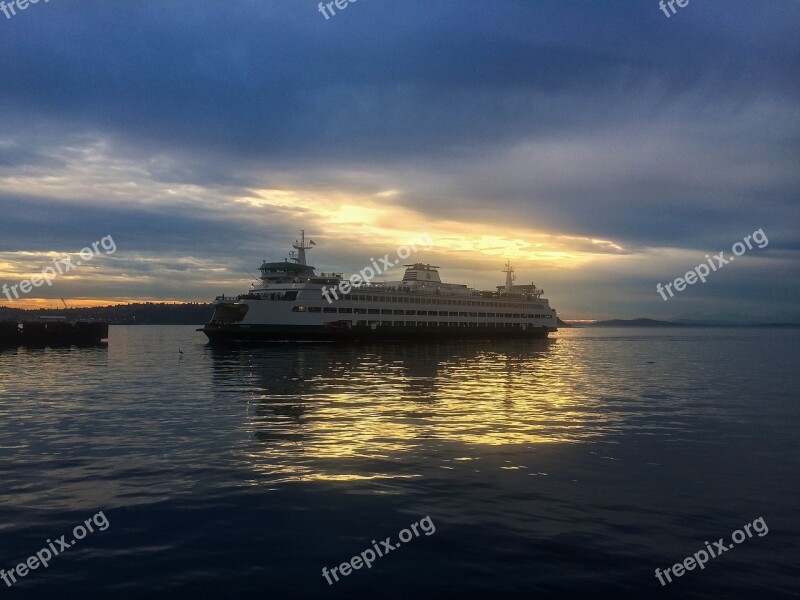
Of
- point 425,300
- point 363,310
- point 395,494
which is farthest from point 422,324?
point 395,494

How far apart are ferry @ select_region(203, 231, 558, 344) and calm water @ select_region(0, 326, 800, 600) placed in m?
58.0

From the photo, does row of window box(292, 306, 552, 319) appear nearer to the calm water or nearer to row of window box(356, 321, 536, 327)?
row of window box(356, 321, 536, 327)

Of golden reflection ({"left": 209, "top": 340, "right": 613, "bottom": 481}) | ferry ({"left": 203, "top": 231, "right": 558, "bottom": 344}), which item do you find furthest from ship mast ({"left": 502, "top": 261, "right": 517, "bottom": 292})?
golden reflection ({"left": 209, "top": 340, "right": 613, "bottom": 481})

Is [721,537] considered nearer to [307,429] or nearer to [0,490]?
[307,429]

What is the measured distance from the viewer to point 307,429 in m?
22.9

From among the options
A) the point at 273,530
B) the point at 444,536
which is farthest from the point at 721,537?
the point at 273,530

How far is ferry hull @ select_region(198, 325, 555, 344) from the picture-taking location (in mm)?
88812

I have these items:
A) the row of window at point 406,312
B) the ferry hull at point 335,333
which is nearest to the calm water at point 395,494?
the ferry hull at point 335,333

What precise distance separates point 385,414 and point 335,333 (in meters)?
70.7

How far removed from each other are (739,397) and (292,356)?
43.8 meters

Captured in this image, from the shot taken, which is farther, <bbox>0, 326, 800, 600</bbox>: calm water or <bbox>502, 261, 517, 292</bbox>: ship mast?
<bbox>502, 261, 517, 292</bbox>: ship mast

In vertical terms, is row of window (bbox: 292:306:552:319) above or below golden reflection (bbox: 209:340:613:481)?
above

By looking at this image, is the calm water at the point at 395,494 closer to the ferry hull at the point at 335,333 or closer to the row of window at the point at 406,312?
the ferry hull at the point at 335,333

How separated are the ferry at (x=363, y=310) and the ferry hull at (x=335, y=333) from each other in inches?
5.8
